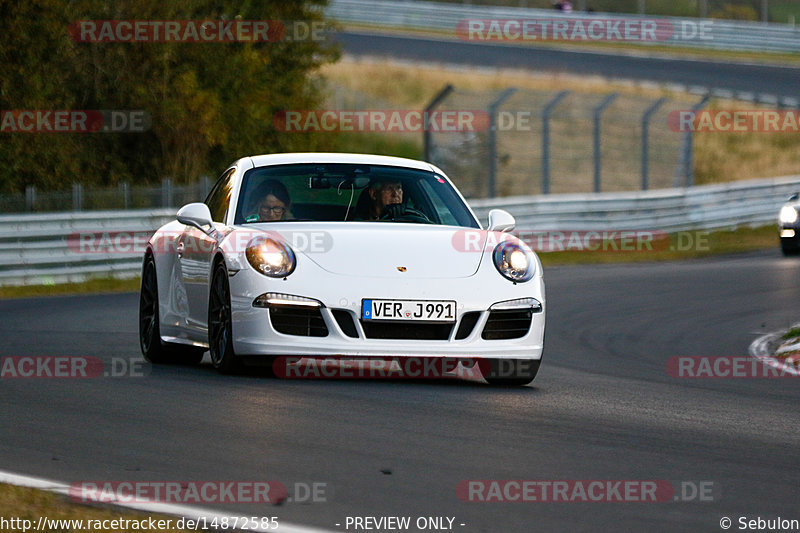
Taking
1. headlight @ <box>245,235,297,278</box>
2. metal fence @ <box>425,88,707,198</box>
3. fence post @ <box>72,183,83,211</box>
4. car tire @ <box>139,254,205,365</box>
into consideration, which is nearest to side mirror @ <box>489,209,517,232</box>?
headlight @ <box>245,235,297,278</box>

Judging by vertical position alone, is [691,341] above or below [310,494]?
below

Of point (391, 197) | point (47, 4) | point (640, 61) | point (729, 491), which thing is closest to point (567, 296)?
point (391, 197)

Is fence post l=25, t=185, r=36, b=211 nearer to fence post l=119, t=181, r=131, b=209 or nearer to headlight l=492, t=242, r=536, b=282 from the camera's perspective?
fence post l=119, t=181, r=131, b=209

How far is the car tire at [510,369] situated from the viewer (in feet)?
29.7

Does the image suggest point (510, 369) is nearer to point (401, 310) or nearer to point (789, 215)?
point (401, 310)

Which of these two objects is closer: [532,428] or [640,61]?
[532,428]

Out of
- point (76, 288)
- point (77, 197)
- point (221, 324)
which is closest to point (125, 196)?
point (77, 197)

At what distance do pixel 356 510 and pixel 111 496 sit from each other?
0.87 metres

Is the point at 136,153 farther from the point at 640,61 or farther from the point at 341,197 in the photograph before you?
the point at 640,61

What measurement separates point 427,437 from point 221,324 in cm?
245

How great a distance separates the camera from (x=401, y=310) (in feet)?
28.1

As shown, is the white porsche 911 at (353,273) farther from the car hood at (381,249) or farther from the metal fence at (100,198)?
the metal fence at (100,198)

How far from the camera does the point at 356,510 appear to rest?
5.30m

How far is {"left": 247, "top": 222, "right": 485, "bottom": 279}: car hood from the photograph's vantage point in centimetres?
867
